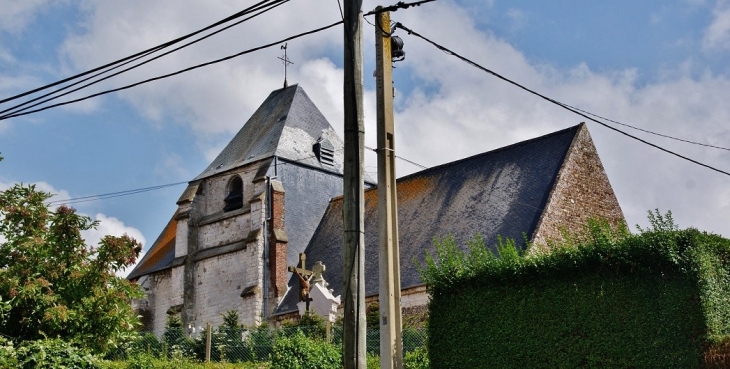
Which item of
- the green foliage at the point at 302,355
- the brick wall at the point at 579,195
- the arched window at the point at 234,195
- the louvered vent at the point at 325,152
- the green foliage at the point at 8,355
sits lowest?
the green foliage at the point at 8,355

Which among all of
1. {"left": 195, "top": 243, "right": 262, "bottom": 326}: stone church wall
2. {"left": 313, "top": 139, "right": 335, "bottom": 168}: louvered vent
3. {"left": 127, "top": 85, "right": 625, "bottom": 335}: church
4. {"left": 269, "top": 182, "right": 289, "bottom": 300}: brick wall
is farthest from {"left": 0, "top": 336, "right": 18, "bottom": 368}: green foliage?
{"left": 313, "top": 139, "right": 335, "bottom": 168}: louvered vent

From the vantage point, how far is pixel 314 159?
1135 inches

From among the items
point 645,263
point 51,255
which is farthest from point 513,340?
point 51,255

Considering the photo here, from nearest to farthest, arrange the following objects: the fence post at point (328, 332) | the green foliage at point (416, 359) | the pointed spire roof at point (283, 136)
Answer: the green foliage at point (416, 359) → the fence post at point (328, 332) → the pointed spire roof at point (283, 136)

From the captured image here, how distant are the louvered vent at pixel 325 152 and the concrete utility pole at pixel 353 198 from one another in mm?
20419

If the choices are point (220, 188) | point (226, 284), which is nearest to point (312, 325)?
point (226, 284)

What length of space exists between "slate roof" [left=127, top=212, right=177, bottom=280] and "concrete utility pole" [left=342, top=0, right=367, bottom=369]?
2164 centimetres

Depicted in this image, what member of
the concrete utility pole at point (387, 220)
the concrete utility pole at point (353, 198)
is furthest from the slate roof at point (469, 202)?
the concrete utility pole at point (353, 198)

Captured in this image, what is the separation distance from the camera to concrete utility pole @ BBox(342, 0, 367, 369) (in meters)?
7.93

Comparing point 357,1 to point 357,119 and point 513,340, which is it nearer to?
point 357,119

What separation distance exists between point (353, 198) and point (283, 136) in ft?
67.0

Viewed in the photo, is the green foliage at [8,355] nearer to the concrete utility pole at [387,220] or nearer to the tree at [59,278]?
the tree at [59,278]

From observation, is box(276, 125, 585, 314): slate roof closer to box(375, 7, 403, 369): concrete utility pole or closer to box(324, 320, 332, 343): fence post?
box(324, 320, 332, 343): fence post

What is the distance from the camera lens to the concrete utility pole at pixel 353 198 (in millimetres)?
7930
